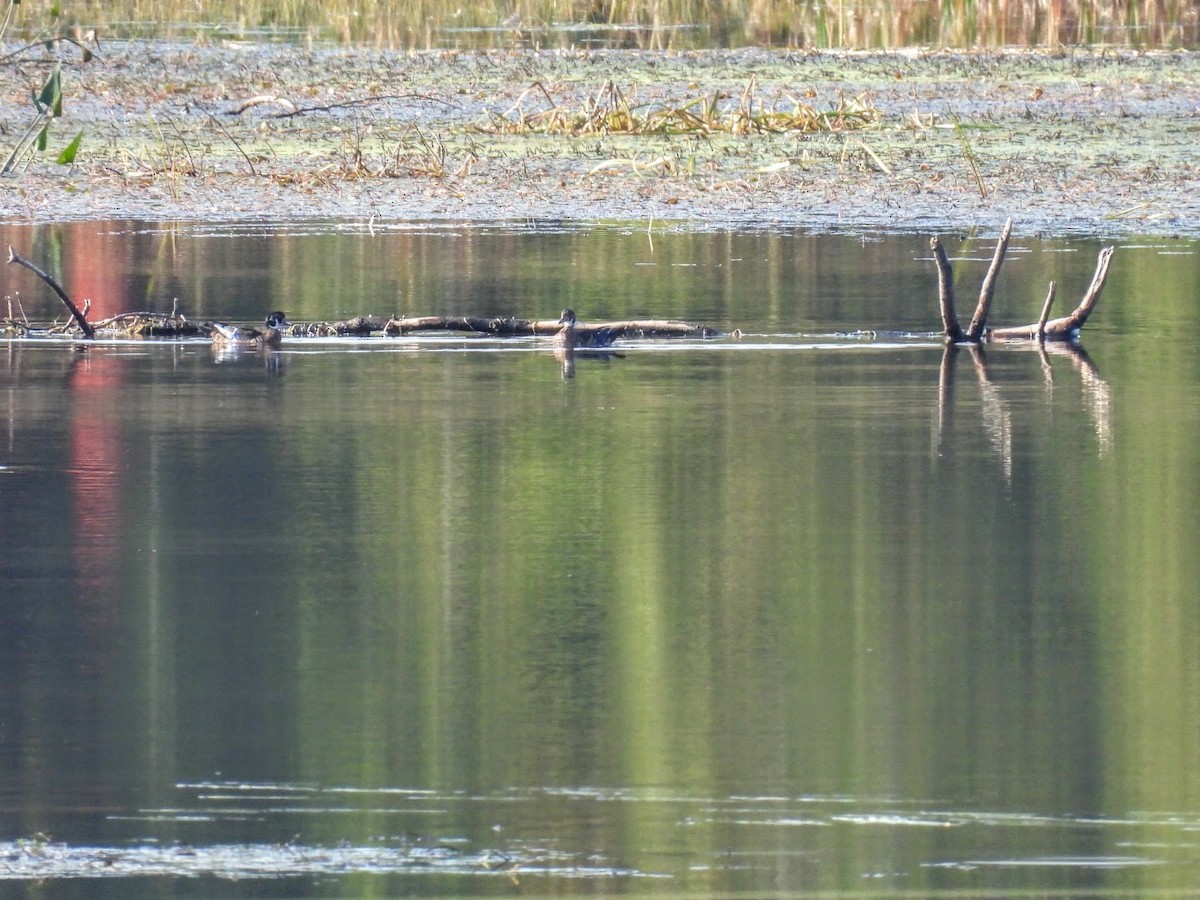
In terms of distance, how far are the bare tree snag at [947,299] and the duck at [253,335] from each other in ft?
9.51

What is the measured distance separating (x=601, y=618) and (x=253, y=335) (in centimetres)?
567

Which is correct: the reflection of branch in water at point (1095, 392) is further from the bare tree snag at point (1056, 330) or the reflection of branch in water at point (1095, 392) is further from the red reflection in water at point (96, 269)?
the red reflection in water at point (96, 269)

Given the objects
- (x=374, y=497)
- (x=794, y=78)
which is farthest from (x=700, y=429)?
(x=794, y=78)

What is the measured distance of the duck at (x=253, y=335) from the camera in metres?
11.8

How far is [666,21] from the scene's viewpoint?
3209 centimetres

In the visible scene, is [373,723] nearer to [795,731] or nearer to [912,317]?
[795,731]

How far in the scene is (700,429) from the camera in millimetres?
9547

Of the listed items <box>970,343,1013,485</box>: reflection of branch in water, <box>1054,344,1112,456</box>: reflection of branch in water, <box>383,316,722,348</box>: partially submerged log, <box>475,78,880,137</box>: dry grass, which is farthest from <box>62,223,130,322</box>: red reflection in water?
<box>475,78,880,137</box>: dry grass

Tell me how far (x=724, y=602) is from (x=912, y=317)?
6346 mm

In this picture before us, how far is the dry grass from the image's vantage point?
71.6 ft

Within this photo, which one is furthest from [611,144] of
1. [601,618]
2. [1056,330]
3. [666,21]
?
[601,618]

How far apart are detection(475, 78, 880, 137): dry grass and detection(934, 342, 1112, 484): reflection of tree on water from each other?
1002 cm

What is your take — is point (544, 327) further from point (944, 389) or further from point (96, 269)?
point (96, 269)

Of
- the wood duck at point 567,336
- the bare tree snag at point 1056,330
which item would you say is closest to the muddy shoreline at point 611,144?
the bare tree snag at point 1056,330
